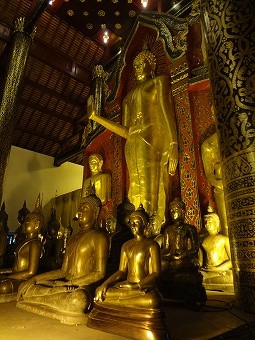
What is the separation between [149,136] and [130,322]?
3.00m

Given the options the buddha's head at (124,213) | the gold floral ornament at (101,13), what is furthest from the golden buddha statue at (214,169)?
the gold floral ornament at (101,13)

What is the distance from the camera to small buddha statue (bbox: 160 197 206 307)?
A: 1992 millimetres

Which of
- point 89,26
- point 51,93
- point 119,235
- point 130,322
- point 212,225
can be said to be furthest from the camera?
point 51,93

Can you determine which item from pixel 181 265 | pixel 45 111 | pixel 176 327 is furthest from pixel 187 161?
pixel 45 111

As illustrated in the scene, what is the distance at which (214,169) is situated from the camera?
10.9ft

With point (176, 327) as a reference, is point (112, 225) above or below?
above

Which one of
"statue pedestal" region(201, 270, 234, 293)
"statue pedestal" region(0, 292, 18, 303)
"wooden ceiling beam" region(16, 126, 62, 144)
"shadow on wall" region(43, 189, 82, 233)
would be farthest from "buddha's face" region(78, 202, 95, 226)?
"wooden ceiling beam" region(16, 126, 62, 144)

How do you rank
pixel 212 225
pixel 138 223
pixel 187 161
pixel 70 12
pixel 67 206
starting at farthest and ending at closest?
pixel 67 206, pixel 70 12, pixel 187 161, pixel 212 225, pixel 138 223

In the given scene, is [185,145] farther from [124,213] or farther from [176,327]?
[176,327]

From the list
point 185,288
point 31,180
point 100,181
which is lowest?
point 185,288

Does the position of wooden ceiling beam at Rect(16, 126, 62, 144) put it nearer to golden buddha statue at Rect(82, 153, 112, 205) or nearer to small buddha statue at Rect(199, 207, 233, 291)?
golden buddha statue at Rect(82, 153, 112, 205)

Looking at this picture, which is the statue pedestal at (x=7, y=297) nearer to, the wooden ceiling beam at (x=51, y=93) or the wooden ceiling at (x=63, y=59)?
the wooden ceiling at (x=63, y=59)

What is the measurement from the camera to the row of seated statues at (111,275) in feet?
4.68

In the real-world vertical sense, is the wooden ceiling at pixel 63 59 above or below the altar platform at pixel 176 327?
above
